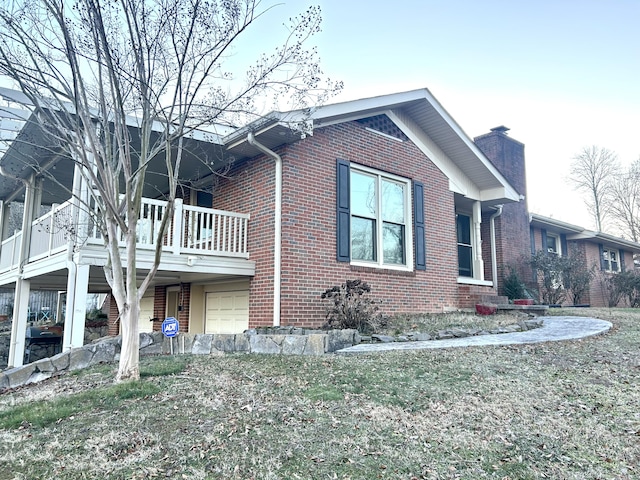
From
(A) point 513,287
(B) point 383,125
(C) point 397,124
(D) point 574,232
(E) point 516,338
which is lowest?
(E) point 516,338

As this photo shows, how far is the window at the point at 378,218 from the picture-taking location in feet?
30.8

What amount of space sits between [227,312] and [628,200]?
32.1 metres

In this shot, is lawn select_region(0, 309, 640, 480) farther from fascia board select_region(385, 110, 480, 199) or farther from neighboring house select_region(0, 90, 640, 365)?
fascia board select_region(385, 110, 480, 199)

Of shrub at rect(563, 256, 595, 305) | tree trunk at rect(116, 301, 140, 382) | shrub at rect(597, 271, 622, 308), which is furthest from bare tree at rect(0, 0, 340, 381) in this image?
shrub at rect(597, 271, 622, 308)

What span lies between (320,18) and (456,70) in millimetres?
7255

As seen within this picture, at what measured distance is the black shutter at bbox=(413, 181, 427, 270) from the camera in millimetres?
10289

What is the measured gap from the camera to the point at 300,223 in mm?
8336

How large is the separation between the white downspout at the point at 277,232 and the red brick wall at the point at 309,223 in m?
0.08

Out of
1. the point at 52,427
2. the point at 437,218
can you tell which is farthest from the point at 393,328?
the point at 52,427

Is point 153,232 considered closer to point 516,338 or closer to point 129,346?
point 129,346

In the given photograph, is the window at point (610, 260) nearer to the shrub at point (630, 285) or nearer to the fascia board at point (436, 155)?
the shrub at point (630, 285)

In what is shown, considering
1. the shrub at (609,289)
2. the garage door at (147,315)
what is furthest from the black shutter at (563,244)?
the garage door at (147,315)

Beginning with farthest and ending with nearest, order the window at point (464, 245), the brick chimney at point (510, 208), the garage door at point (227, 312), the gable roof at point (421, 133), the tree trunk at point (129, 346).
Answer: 1. the brick chimney at point (510, 208)
2. the window at point (464, 245)
3. the garage door at point (227, 312)
4. the gable roof at point (421, 133)
5. the tree trunk at point (129, 346)

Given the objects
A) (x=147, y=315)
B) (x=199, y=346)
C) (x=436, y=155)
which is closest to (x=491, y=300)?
(x=436, y=155)
